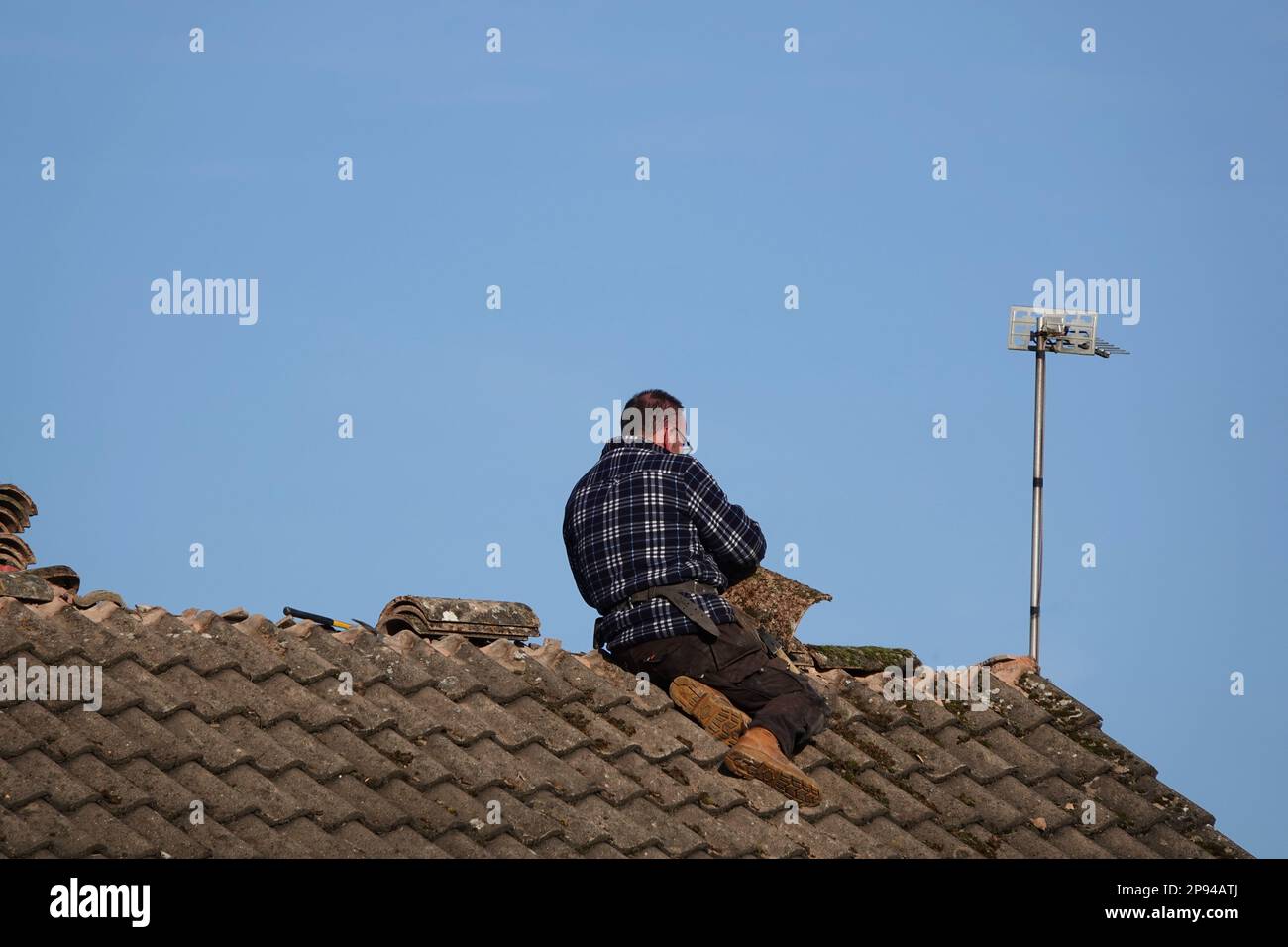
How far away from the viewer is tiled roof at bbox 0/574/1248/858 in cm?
683

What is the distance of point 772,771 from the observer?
8.14 meters

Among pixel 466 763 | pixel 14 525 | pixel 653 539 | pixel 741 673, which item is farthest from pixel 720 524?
pixel 14 525

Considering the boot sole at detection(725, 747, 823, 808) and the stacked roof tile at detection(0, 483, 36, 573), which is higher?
the stacked roof tile at detection(0, 483, 36, 573)

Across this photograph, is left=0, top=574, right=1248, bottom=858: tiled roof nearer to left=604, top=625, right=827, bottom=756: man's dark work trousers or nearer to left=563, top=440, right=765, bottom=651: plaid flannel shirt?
left=604, top=625, right=827, bottom=756: man's dark work trousers

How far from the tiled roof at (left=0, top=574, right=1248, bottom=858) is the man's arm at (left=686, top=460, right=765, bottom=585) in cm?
83

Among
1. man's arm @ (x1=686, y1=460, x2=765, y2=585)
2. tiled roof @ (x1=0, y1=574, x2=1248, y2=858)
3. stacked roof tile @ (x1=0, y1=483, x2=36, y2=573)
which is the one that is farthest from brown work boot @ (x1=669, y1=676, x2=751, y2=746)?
stacked roof tile @ (x1=0, y1=483, x2=36, y2=573)

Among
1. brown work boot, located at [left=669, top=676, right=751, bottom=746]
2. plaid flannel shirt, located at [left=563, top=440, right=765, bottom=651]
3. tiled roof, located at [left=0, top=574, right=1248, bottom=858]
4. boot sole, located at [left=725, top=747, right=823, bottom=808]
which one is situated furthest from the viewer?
plaid flannel shirt, located at [left=563, top=440, right=765, bottom=651]

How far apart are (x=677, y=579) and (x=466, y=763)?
1.56 meters

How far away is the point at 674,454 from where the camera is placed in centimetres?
899

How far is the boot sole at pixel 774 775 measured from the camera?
812 centimetres

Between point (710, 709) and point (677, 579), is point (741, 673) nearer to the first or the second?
point (710, 709)

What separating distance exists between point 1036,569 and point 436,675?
5.23 m

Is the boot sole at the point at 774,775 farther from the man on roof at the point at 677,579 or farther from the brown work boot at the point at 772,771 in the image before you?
the man on roof at the point at 677,579
